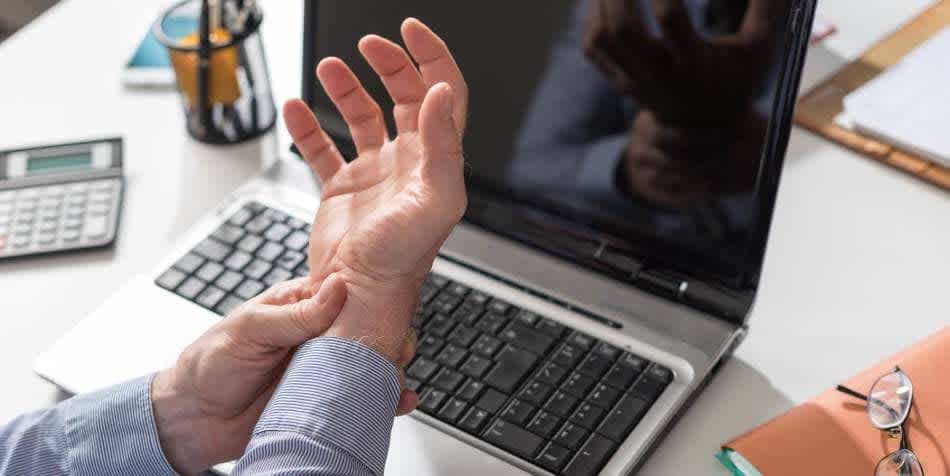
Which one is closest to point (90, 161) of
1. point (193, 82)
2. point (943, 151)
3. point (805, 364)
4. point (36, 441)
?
point (193, 82)

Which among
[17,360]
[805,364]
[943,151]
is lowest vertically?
[17,360]

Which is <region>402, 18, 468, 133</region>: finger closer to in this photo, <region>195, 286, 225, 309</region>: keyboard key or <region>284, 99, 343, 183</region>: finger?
<region>284, 99, 343, 183</region>: finger

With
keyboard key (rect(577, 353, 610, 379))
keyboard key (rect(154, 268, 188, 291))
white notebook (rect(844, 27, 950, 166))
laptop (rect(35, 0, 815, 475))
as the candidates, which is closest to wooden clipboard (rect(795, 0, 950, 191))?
white notebook (rect(844, 27, 950, 166))

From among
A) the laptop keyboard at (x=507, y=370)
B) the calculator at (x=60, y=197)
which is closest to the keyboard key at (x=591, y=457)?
the laptop keyboard at (x=507, y=370)

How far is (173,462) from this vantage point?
0.89 meters

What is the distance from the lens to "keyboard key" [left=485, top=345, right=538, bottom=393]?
934 millimetres

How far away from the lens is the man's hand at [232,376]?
2.71 ft

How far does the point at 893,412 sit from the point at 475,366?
1.04 feet

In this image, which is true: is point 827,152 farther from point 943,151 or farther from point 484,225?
point 484,225

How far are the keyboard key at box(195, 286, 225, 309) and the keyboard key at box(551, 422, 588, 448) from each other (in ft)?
1.05

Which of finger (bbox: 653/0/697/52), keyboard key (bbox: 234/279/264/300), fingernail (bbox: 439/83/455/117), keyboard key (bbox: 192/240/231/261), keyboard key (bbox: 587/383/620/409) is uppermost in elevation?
finger (bbox: 653/0/697/52)

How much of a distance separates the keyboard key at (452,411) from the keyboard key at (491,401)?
0.04 ft

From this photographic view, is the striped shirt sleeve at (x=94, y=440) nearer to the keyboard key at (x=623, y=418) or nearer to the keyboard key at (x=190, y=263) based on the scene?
the keyboard key at (x=190, y=263)

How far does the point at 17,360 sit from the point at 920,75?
37.3 inches
